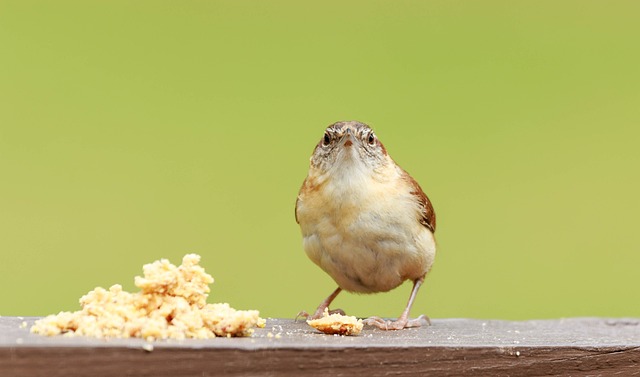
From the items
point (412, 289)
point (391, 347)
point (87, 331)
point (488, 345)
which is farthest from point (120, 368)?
point (412, 289)

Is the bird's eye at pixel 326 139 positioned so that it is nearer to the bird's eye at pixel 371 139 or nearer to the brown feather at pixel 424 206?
the bird's eye at pixel 371 139

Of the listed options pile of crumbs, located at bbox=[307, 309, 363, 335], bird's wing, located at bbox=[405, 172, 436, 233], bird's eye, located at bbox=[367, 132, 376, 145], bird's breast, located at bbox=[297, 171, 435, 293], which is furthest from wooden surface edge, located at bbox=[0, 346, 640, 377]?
bird's eye, located at bbox=[367, 132, 376, 145]

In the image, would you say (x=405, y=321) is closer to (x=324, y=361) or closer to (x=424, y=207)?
(x=424, y=207)

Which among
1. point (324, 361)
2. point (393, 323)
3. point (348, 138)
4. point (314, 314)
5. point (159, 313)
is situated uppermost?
point (348, 138)

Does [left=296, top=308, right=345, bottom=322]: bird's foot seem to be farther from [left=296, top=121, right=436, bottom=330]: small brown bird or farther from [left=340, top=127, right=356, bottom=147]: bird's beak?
[left=340, top=127, right=356, bottom=147]: bird's beak

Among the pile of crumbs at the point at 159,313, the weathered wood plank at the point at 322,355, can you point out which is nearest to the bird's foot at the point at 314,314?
the weathered wood plank at the point at 322,355

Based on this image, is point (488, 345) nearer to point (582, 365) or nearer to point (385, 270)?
point (582, 365)

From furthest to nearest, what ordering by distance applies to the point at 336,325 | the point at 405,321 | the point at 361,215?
the point at 405,321 → the point at 361,215 → the point at 336,325

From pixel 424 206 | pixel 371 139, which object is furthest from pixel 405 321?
pixel 371 139
